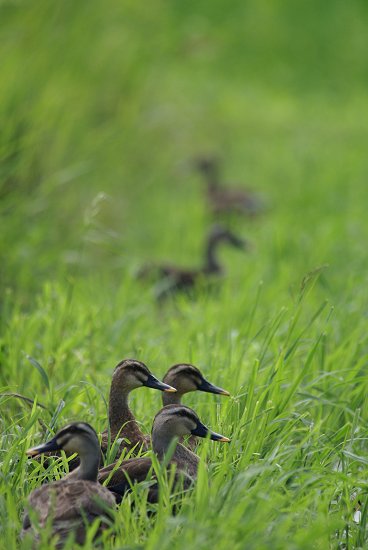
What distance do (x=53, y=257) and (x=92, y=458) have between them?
3.50 m

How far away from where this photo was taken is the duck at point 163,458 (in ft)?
12.5

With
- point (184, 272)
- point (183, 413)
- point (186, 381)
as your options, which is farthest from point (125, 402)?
point (184, 272)

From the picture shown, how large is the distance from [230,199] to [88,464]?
25.1ft

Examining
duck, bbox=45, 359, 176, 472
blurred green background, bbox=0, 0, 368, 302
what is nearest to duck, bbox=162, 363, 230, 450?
duck, bbox=45, 359, 176, 472

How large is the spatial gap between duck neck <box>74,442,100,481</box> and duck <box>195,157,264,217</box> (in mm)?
7342

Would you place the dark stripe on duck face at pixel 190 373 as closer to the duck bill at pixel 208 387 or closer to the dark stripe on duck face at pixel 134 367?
the duck bill at pixel 208 387

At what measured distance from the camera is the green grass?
379 cm

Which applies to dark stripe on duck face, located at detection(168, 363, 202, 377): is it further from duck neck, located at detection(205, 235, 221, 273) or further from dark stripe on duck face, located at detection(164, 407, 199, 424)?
duck neck, located at detection(205, 235, 221, 273)

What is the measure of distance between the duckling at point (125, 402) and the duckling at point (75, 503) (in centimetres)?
60

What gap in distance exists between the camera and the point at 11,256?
6.73 m

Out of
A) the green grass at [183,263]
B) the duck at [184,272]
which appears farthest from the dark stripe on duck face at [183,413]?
the duck at [184,272]

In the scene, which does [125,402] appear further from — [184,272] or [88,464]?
[184,272]

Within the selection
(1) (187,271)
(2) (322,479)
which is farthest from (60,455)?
(1) (187,271)

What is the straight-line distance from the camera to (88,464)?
3.63m
